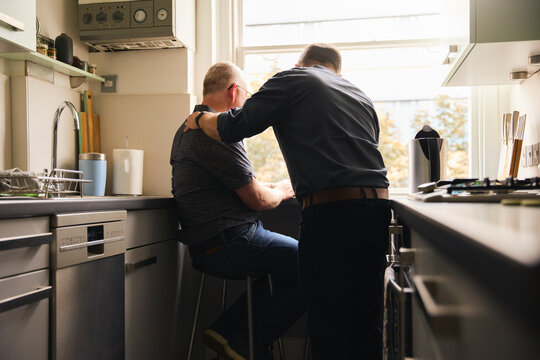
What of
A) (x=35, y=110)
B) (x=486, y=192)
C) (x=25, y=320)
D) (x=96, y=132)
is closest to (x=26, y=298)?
(x=25, y=320)

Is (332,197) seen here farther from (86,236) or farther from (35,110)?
(35,110)

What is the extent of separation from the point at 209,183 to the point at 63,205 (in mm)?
670

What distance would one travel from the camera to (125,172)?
2561mm

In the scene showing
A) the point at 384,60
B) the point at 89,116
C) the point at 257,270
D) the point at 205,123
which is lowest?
the point at 257,270

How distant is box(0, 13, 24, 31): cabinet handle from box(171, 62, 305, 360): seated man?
68 centimetres

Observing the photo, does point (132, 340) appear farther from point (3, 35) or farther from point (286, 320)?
point (3, 35)

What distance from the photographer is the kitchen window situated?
280 centimetres

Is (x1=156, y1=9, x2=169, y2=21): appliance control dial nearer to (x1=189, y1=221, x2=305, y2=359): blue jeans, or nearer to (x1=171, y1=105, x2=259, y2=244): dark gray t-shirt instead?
(x1=171, y1=105, x2=259, y2=244): dark gray t-shirt

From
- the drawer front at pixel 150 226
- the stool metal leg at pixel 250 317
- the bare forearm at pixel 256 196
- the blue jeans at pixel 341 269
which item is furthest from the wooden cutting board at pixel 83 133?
the blue jeans at pixel 341 269

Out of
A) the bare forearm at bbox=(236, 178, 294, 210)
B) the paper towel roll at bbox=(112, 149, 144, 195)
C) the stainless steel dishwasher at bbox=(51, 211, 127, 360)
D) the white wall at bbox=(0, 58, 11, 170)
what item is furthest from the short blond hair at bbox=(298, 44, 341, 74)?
the white wall at bbox=(0, 58, 11, 170)

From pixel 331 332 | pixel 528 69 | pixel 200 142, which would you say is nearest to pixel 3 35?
pixel 200 142

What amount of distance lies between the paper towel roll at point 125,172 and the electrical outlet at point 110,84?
40 cm

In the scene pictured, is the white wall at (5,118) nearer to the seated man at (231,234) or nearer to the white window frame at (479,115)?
the seated man at (231,234)

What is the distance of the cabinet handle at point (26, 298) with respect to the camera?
45.4 inches
